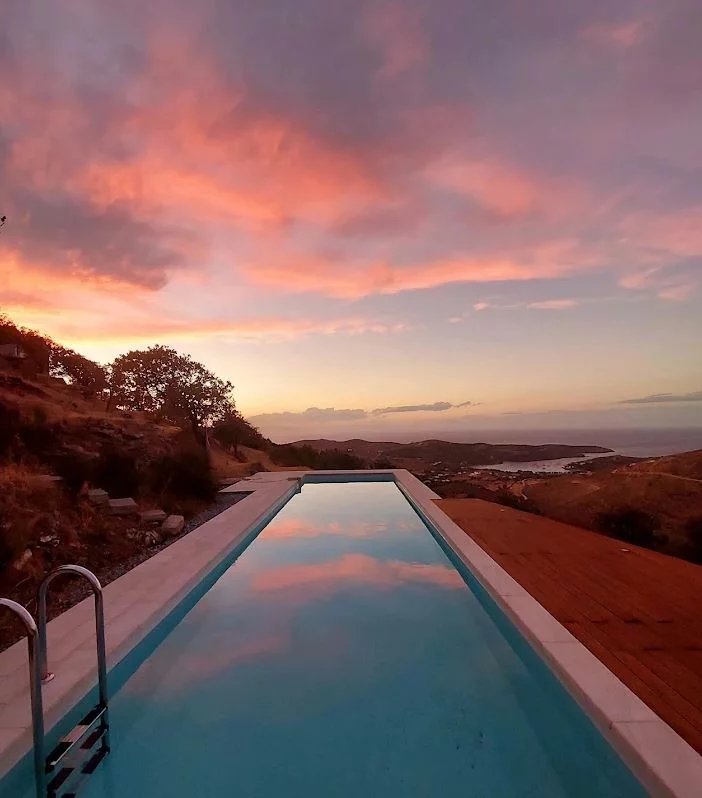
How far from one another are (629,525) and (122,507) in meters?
6.06

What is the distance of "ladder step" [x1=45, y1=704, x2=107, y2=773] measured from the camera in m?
2.32

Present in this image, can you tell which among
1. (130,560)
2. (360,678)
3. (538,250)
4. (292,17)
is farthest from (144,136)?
(360,678)

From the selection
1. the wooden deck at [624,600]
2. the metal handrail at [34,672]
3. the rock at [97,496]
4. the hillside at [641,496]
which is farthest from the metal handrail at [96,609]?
the hillside at [641,496]

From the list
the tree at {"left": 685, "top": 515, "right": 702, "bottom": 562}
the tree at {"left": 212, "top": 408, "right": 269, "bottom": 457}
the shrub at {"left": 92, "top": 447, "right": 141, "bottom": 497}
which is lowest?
the tree at {"left": 685, "top": 515, "right": 702, "bottom": 562}

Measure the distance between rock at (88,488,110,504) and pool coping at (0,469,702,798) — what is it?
4.96 feet

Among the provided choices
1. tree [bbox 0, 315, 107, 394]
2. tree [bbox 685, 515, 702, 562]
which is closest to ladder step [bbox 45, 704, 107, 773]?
tree [bbox 685, 515, 702, 562]

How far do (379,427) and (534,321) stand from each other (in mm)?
9181

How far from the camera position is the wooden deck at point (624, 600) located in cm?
288

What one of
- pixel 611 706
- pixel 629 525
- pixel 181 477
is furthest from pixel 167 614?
pixel 629 525

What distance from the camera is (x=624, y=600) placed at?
4.25 metres

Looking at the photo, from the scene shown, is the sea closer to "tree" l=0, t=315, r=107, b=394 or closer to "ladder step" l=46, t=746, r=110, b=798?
"tree" l=0, t=315, r=107, b=394

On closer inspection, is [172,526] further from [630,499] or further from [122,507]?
[630,499]

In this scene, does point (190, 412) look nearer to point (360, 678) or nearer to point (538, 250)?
point (538, 250)

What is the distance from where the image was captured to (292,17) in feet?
21.9
